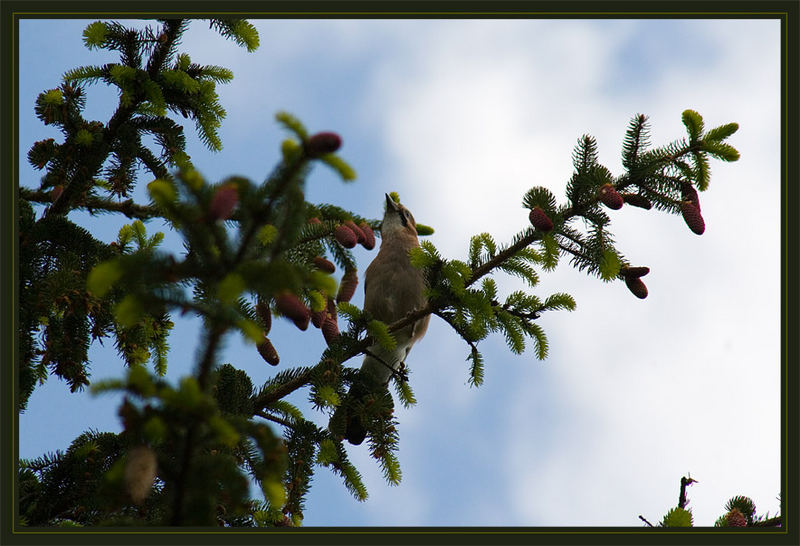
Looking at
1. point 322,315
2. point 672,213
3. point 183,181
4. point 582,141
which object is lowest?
point 183,181

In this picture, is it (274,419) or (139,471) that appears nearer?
(139,471)

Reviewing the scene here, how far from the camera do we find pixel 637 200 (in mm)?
3682

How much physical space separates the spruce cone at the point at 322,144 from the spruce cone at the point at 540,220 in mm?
1879

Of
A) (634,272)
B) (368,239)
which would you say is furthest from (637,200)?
(368,239)

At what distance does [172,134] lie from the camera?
4078 mm

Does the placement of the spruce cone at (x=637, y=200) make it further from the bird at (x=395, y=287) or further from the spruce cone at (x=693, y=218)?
the bird at (x=395, y=287)

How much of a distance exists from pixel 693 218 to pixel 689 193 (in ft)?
0.62

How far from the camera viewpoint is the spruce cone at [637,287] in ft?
12.0

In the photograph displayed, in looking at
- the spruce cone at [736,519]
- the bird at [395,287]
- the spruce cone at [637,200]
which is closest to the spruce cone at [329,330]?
the bird at [395,287]

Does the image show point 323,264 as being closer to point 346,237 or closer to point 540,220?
point 346,237

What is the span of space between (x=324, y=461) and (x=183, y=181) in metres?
2.27

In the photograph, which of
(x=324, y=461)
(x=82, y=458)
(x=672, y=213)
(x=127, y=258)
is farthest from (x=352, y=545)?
(x=672, y=213)

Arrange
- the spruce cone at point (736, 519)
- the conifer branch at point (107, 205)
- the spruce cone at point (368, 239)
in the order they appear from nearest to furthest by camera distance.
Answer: the spruce cone at point (736, 519) → the spruce cone at point (368, 239) → the conifer branch at point (107, 205)

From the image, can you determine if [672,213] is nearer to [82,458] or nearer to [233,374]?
[233,374]
